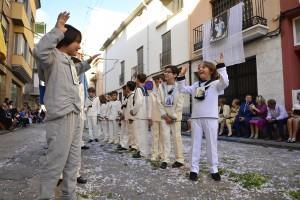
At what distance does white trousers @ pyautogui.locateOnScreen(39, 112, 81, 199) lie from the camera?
2.72 meters

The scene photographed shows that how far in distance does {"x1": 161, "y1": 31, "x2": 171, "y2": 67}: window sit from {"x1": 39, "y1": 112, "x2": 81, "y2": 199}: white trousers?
16519 millimetres

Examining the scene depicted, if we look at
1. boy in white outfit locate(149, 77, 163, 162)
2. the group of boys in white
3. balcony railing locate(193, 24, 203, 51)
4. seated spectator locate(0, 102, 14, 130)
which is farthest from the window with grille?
boy in white outfit locate(149, 77, 163, 162)

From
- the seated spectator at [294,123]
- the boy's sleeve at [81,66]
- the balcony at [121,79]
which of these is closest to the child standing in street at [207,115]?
the boy's sleeve at [81,66]

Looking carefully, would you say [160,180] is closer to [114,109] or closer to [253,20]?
[114,109]

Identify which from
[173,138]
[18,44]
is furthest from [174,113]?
[18,44]

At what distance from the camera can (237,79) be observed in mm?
13344

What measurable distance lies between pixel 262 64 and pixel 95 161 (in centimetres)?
831

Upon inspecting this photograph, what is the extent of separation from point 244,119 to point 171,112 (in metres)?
6.20

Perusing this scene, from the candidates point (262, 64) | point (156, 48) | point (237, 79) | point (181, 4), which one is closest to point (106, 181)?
point (262, 64)

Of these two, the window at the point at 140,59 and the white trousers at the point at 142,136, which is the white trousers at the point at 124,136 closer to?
the white trousers at the point at 142,136

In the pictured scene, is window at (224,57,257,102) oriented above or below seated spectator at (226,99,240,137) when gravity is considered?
above

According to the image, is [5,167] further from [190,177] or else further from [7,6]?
[7,6]

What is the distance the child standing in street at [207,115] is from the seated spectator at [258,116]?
609 cm

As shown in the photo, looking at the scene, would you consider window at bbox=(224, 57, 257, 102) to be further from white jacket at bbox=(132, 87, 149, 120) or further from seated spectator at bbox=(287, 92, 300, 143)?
white jacket at bbox=(132, 87, 149, 120)
